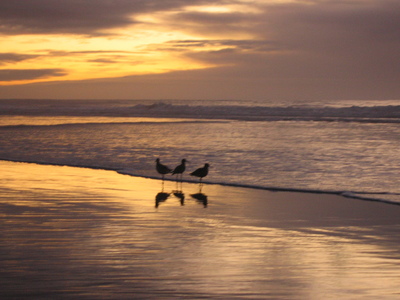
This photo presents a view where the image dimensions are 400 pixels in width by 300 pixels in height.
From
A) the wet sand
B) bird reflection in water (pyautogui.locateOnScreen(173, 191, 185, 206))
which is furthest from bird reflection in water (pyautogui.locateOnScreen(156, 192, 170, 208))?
bird reflection in water (pyautogui.locateOnScreen(173, 191, 185, 206))

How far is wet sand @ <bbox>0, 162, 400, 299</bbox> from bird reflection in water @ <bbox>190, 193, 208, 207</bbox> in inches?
0.8

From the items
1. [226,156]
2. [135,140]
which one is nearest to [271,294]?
[226,156]

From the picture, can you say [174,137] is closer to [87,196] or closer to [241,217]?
[87,196]

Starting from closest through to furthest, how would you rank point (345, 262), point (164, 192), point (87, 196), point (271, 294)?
point (271, 294) → point (345, 262) → point (87, 196) → point (164, 192)

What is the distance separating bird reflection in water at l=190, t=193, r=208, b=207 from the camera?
8973 mm

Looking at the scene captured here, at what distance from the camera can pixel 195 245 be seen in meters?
6.09

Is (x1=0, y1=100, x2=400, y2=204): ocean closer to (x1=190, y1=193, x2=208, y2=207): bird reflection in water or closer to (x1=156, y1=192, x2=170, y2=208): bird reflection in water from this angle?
(x1=190, y1=193, x2=208, y2=207): bird reflection in water

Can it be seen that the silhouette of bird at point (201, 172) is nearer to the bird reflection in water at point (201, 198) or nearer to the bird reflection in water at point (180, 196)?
the bird reflection in water at point (180, 196)

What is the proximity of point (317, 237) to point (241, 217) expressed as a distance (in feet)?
4.61

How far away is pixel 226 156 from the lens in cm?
1550

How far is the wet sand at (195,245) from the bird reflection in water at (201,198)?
0.07 feet

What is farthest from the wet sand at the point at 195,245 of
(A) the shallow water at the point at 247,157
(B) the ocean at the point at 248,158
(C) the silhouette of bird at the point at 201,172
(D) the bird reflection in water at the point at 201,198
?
(A) the shallow water at the point at 247,157

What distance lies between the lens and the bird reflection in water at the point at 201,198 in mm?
8973

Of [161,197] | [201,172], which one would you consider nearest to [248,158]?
[201,172]
